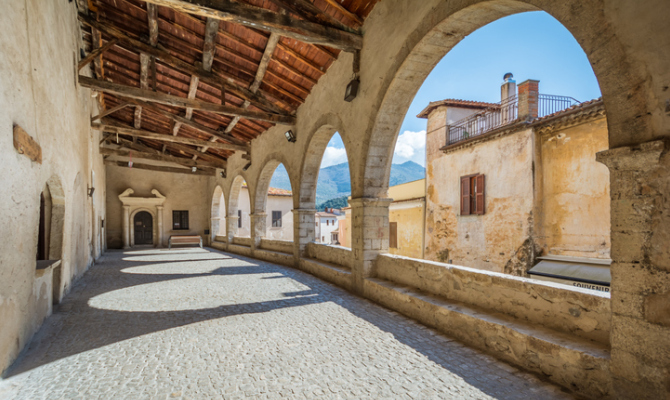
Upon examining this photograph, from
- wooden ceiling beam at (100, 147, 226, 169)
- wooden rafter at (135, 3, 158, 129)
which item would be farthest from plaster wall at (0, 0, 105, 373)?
wooden ceiling beam at (100, 147, 226, 169)

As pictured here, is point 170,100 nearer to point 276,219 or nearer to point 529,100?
point 529,100

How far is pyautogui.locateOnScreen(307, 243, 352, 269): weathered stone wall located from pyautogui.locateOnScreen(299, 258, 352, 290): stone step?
11cm

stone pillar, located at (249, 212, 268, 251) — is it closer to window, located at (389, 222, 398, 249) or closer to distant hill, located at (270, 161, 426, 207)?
window, located at (389, 222, 398, 249)

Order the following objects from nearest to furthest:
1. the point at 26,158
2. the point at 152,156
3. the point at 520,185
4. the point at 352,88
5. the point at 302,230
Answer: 1. the point at 26,158
2. the point at 352,88
3. the point at 302,230
4. the point at 520,185
5. the point at 152,156

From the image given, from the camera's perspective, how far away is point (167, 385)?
2510mm

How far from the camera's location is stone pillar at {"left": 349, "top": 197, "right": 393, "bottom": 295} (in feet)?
17.3

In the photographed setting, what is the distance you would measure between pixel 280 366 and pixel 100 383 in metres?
1.35

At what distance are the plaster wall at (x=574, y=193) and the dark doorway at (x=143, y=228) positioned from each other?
16.6m

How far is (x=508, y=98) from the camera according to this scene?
10.5 metres

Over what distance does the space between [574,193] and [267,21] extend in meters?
7.99

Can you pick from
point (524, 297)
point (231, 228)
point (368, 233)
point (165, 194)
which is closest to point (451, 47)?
point (368, 233)

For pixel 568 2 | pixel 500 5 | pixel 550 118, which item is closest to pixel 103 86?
pixel 500 5

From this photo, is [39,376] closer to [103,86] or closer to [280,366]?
[280,366]

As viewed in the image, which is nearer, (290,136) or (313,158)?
(313,158)
